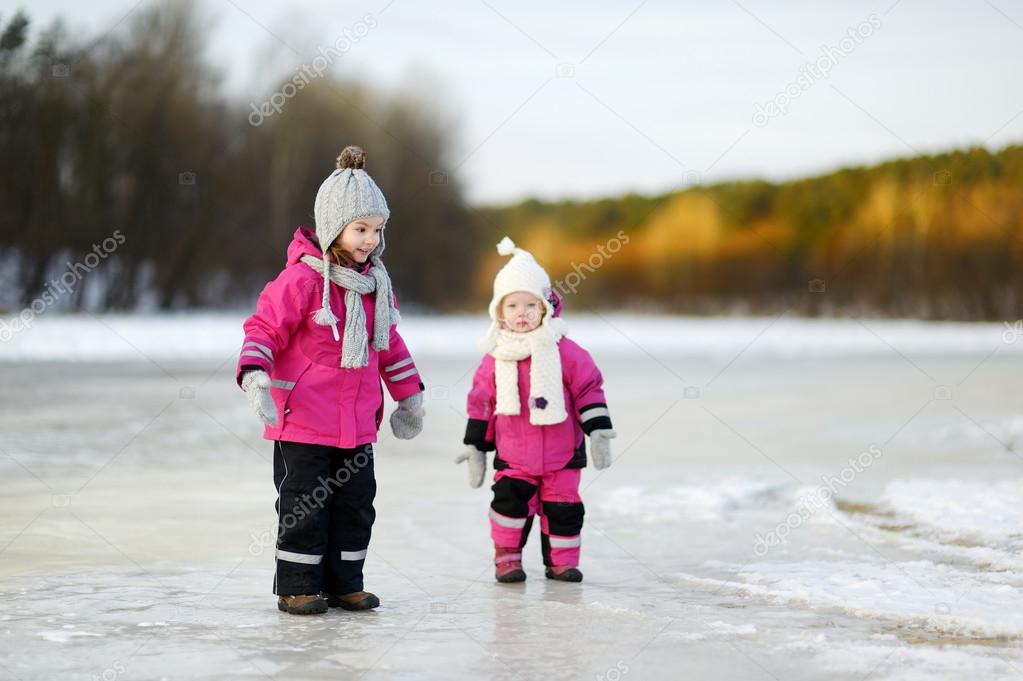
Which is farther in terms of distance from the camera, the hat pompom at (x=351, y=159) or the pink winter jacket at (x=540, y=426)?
the pink winter jacket at (x=540, y=426)

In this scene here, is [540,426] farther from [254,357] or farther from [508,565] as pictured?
[254,357]

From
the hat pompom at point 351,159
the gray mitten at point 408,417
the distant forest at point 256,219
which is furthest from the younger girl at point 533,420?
the distant forest at point 256,219

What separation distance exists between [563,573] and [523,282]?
3.60ft

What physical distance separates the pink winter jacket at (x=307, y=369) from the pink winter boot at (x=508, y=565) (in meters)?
0.74

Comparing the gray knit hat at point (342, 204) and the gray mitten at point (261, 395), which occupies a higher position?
the gray knit hat at point (342, 204)

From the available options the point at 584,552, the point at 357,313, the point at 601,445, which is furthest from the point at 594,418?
the point at 357,313

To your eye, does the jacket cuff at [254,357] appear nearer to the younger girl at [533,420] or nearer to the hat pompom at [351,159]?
the hat pompom at [351,159]

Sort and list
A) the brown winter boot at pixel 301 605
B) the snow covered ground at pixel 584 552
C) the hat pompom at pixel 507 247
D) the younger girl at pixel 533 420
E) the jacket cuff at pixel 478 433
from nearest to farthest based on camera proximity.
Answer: the snow covered ground at pixel 584 552
the brown winter boot at pixel 301 605
the younger girl at pixel 533 420
the jacket cuff at pixel 478 433
the hat pompom at pixel 507 247

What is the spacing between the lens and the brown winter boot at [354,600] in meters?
3.70

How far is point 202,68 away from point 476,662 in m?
27.6

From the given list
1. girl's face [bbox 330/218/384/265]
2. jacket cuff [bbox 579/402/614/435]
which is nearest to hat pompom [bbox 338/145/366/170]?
girl's face [bbox 330/218/384/265]

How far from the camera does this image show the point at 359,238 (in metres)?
3.81

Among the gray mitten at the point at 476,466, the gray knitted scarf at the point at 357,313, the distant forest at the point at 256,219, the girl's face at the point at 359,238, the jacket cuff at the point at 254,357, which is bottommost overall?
the gray mitten at the point at 476,466

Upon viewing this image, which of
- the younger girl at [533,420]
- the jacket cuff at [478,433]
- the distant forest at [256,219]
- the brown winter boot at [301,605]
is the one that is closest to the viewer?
the brown winter boot at [301,605]
